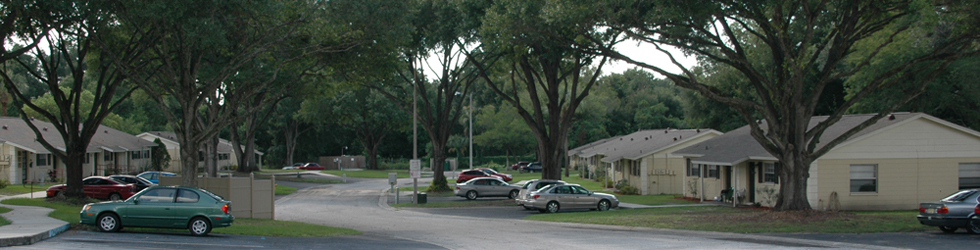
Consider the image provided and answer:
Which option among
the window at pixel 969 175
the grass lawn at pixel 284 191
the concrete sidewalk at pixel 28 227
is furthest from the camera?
the grass lawn at pixel 284 191

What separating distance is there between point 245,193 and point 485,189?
15.6 metres

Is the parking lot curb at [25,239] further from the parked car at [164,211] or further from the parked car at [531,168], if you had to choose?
the parked car at [531,168]

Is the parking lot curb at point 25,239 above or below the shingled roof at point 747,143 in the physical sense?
below

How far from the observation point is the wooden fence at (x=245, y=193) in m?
25.1

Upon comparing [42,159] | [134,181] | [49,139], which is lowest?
[134,181]

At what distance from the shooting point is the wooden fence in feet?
82.2

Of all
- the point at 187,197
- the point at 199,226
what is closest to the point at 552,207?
the point at 199,226

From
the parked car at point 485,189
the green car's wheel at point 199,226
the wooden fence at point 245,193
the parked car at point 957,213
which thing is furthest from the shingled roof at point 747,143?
the green car's wheel at point 199,226

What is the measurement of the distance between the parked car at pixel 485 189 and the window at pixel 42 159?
27.1 meters

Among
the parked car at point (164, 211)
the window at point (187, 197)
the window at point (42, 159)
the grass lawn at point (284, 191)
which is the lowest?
the grass lawn at point (284, 191)

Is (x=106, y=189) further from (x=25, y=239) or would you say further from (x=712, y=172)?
(x=712, y=172)

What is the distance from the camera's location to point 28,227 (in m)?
16.8

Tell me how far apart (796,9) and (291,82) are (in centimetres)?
2083

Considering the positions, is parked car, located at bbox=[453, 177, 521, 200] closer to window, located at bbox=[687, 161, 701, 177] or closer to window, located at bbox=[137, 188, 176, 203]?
window, located at bbox=[687, 161, 701, 177]
